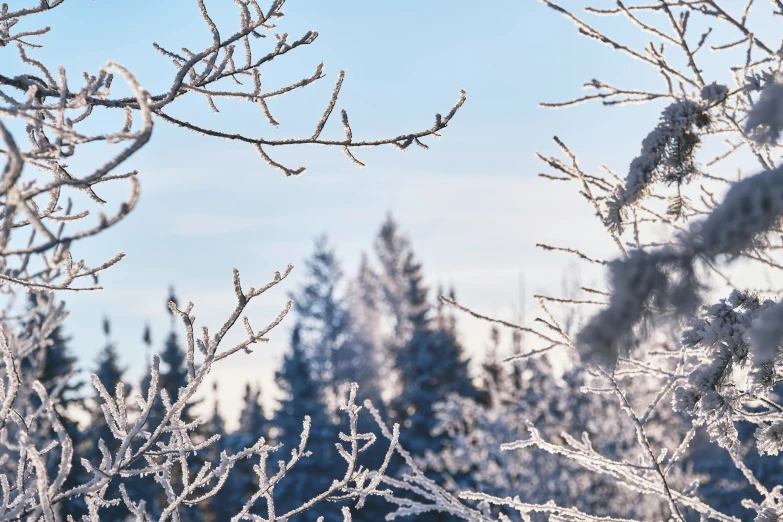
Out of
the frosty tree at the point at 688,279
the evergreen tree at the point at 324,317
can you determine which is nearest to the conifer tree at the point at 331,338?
the evergreen tree at the point at 324,317

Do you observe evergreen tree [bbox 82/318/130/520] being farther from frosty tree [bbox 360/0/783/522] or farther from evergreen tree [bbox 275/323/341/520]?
frosty tree [bbox 360/0/783/522]

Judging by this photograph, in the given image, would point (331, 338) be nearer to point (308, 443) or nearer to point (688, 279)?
point (308, 443)

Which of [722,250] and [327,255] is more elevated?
[327,255]

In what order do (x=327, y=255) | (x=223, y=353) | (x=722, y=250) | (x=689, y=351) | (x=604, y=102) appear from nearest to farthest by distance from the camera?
(x=722, y=250), (x=223, y=353), (x=689, y=351), (x=604, y=102), (x=327, y=255)

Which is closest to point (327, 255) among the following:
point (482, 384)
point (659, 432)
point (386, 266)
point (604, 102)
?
point (386, 266)

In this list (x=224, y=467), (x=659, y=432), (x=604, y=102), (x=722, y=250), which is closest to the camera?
(x=722, y=250)

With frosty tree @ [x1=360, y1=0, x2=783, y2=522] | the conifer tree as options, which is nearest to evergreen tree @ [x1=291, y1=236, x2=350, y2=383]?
the conifer tree

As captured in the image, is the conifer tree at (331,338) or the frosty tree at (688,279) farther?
the conifer tree at (331,338)

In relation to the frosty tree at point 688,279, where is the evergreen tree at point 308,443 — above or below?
below

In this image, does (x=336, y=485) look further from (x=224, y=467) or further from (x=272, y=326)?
(x=272, y=326)

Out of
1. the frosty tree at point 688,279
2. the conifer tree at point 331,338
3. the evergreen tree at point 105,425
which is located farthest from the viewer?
the conifer tree at point 331,338

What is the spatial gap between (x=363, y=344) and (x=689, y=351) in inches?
1403

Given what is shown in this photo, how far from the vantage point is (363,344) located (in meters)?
38.0

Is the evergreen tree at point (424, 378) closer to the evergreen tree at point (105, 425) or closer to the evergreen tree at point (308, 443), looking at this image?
the evergreen tree at point (308, 443)
